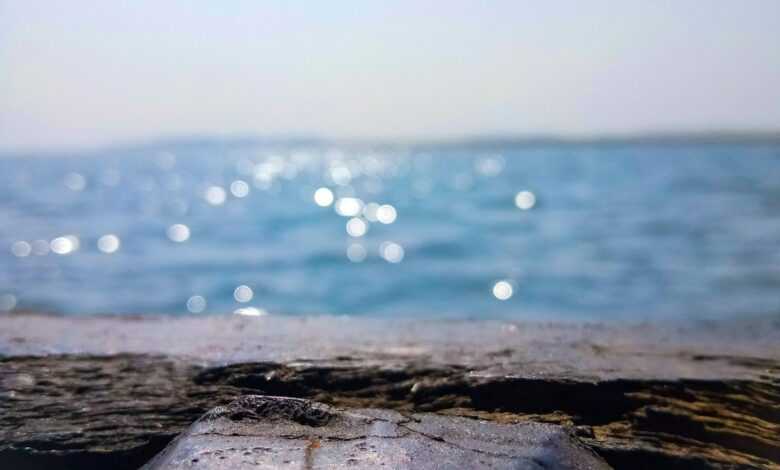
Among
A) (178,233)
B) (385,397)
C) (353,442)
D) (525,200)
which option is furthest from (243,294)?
(525,200)

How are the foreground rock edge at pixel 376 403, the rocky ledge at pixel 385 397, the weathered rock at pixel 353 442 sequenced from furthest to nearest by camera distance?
1. the foreground rock edge at pixel 376 403
2. the rocky ledge at pixel 385 397
3. the weathered rock at pixel 353 442

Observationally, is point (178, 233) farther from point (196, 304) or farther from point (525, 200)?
point (525, 200)

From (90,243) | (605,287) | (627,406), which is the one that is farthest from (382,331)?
(90,243)

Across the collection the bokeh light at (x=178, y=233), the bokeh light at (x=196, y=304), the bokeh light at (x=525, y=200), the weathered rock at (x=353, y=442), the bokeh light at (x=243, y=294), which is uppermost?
the bokeh light at (x=525, y=200)

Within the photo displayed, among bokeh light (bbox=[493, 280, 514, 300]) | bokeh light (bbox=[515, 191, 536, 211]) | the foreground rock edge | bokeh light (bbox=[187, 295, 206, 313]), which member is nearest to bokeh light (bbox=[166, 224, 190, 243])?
bokeh light (bbox=[187, 295, 206, 313])

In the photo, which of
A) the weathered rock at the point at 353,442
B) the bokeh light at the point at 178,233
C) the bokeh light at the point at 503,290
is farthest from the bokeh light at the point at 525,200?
the weathered rock at the point at 353,442

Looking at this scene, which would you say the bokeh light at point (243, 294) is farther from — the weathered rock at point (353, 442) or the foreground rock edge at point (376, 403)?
the weathered rock at point (353, 442)

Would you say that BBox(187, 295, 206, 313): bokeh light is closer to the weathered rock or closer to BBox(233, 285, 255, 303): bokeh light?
BBox(233, 285, 255, 303): bokeh light

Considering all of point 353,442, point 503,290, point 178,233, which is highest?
point 178,233
